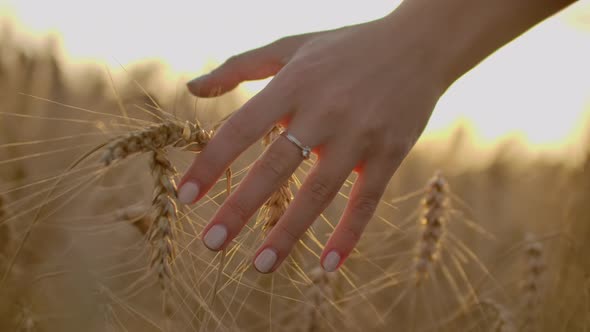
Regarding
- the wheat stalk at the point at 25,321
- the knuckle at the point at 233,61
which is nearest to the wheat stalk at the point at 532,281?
the knuckle at the point at 233,61

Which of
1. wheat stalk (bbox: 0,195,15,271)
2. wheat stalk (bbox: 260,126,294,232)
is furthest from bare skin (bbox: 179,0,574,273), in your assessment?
wheat stalk (bbox: 0,195,15,271)

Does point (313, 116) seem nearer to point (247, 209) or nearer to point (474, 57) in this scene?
point (247, 209)

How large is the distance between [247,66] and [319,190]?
323mm

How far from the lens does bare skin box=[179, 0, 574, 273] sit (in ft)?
4.15

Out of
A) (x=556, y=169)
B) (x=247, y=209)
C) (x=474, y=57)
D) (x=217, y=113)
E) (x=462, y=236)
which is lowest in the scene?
(x=247, y=209)

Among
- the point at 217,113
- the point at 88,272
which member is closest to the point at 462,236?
the point at 217,113

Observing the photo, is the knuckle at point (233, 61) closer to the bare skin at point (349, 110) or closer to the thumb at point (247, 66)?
the thumb at point (247, 66)

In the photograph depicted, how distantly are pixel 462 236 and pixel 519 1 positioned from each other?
5.01 feet

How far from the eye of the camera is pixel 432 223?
1.78 meters

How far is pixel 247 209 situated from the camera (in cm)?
126

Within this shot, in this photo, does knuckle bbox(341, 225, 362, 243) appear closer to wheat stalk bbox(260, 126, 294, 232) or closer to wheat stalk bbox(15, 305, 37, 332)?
wheat stalk bbox(260, 126, 294, 232)

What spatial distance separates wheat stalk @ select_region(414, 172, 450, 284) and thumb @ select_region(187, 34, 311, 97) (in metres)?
0.52

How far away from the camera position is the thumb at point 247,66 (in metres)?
1.48

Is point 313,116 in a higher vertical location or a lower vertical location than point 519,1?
lower
